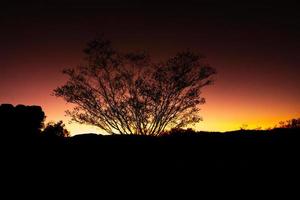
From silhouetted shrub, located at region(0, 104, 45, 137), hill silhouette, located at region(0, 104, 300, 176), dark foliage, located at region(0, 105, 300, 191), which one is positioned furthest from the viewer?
silhouetted shrub, located at region(0, 104, 45, 137)

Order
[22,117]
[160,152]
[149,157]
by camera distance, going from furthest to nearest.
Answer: [22,117] → [160,152] → [149,157]

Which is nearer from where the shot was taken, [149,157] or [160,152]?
[149,157]

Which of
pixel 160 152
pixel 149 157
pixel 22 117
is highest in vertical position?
pixel 22 117

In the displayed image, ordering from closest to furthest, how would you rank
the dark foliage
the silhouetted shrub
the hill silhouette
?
the dark foliage → the hill silhouette → the silhouetted shrub

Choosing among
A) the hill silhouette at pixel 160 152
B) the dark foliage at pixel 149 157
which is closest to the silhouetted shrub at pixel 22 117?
the hill silhouette at pixel 160 152

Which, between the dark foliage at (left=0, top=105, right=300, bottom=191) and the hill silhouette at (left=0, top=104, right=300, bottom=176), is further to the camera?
the hill silhouette at (left=0, top=104, right=300, bottom=176)

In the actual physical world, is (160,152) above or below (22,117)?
below

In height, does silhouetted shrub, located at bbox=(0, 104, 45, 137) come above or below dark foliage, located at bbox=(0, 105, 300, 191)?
above

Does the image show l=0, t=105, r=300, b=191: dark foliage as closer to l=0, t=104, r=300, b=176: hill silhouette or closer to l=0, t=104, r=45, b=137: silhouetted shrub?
l=0, t=104, r=300, b=176: hill silhouette

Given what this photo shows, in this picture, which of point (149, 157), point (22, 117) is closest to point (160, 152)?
point (149, 157)

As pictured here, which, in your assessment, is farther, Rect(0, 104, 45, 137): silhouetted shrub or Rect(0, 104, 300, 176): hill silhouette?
Rect(0, 104, 45, 137): silhouetted shrub

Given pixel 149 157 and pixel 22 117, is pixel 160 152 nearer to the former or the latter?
pixel 149 157

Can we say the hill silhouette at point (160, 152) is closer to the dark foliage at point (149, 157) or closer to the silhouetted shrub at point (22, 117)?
the dark foliage at point (149, 157)

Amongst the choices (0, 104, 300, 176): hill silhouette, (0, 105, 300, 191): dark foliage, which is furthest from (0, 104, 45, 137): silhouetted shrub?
(0, 105, 300, 191): dark foliage
